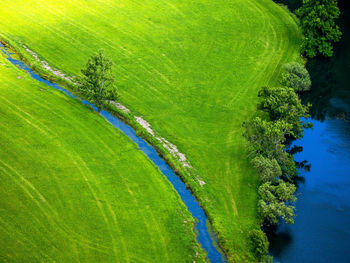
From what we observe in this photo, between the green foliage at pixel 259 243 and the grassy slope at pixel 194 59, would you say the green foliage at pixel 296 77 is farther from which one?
the green foliage at pixel 259 243

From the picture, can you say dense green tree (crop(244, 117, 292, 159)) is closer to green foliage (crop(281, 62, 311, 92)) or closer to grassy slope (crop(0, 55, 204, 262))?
grassy slope (crop(0, 55, 204, 262))

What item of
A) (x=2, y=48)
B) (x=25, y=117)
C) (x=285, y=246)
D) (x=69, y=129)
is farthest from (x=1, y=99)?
(x=285, y=246)

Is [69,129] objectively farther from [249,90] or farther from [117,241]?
[249,90]

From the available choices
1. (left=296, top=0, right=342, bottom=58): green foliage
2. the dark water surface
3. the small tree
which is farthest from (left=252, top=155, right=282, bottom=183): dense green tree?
(left=296, top=0, right=342, bottom=58): green foliage

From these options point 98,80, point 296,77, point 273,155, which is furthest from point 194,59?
point 273,155

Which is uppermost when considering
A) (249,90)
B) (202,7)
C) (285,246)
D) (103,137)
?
(202,7)

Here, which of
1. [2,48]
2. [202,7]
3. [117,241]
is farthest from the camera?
[202,7]

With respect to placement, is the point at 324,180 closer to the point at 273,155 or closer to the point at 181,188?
the point at 273,155
